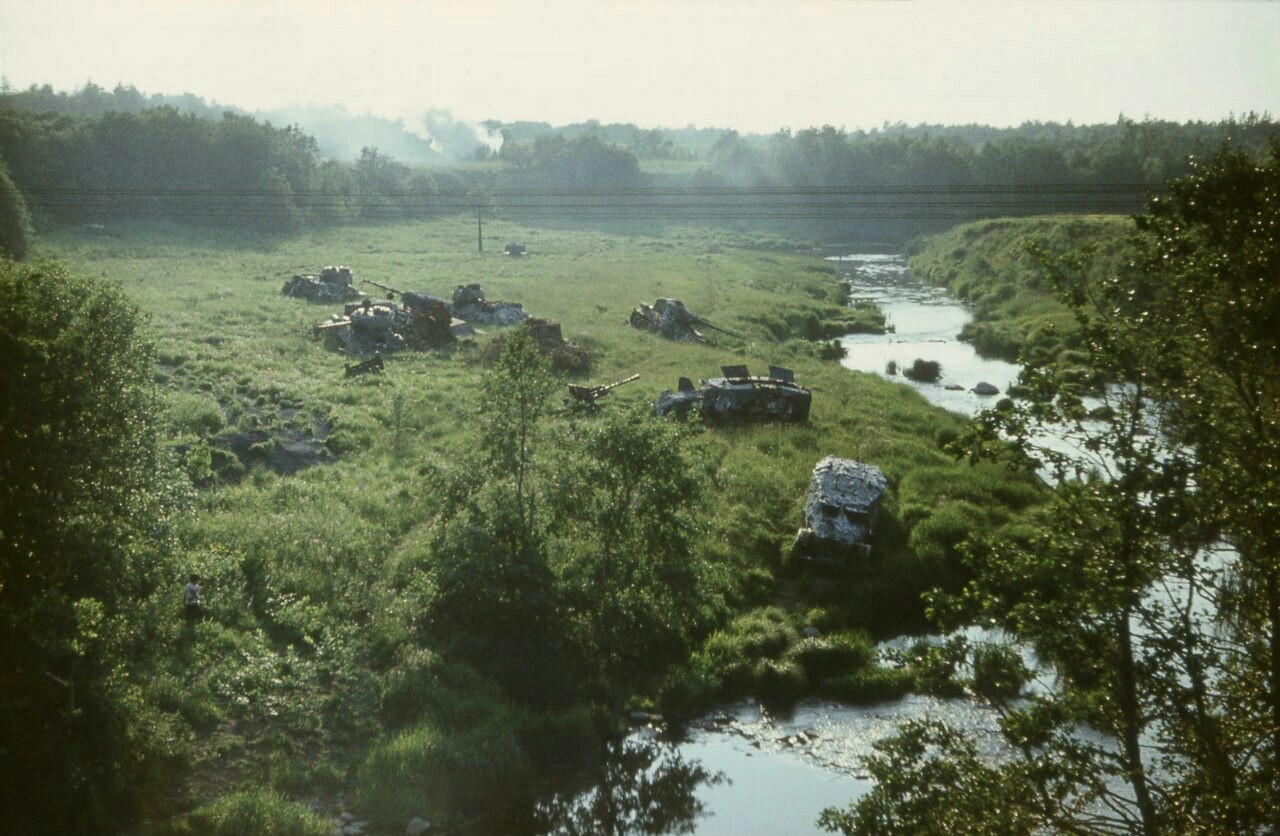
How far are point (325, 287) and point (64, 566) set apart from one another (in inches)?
1648

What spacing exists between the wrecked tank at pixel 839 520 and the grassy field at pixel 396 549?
0.64 m

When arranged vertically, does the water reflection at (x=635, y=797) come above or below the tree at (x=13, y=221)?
below

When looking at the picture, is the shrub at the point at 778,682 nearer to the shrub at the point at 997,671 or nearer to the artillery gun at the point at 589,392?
the shrub at the point at 997,671

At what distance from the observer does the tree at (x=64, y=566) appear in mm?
13312

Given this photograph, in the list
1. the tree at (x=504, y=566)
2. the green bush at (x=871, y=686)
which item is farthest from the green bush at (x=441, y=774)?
the green bush at (x=871, y=686)

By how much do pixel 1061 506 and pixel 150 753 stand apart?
14027 millimetres

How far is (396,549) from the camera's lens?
23234mm

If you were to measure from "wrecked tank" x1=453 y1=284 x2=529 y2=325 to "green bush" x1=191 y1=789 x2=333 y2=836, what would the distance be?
3667 centimetres

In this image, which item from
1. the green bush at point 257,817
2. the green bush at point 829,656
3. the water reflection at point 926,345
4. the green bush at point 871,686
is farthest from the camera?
the water reflection at point 926,345

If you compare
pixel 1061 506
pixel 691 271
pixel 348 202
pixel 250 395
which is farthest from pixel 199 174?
pixel 1061 506

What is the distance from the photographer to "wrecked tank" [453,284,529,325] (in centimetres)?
5009

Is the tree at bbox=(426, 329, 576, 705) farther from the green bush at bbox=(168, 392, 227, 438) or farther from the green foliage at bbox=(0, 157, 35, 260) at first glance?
the green foliage at bbox=(0, 157, 35, 260)

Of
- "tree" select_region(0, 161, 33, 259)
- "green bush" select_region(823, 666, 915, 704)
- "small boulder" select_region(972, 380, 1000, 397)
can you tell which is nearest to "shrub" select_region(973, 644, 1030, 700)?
"green bush" select_region(823, 666, 915, 704)

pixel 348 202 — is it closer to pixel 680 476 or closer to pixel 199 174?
pixel 199 174
